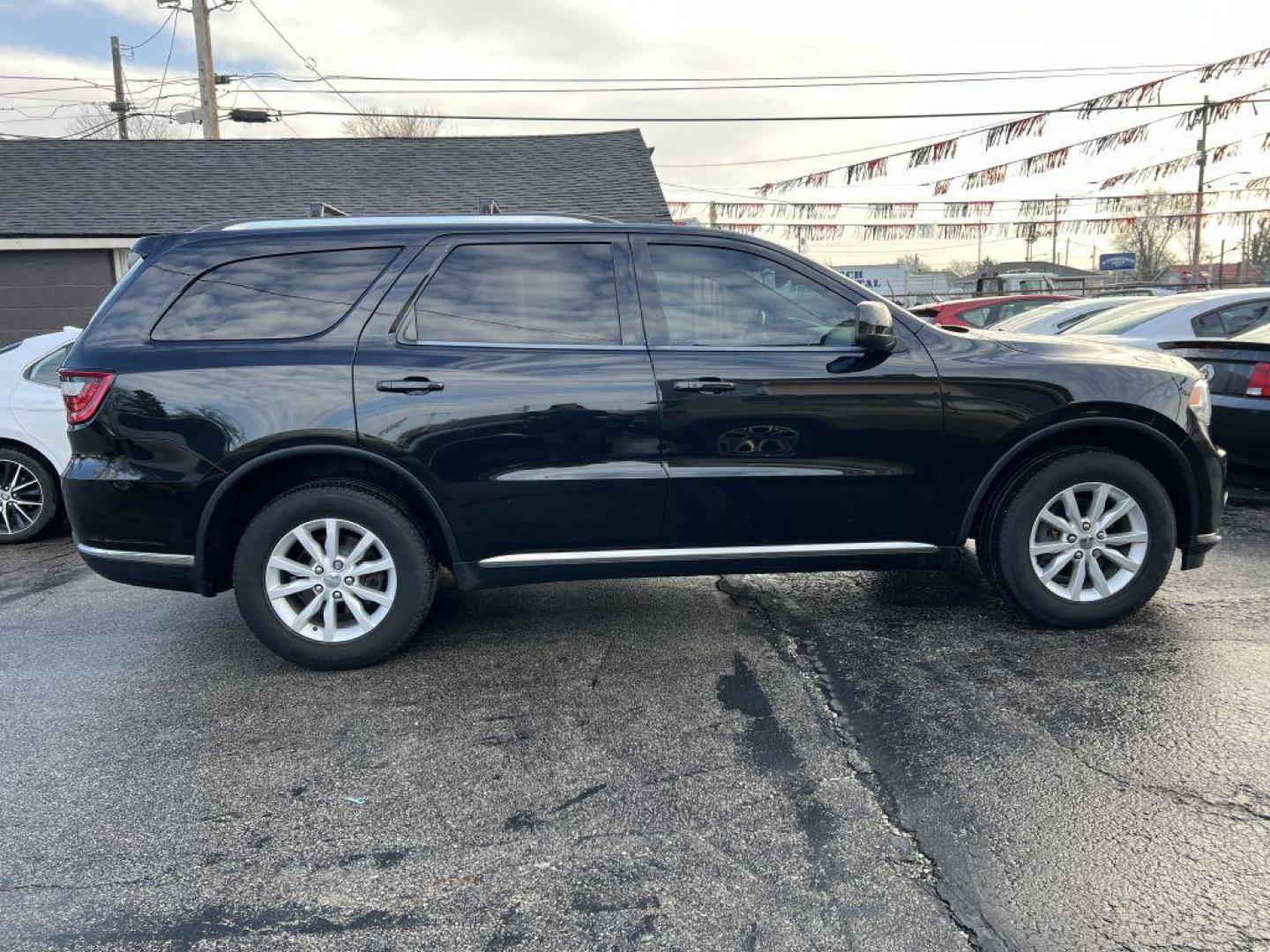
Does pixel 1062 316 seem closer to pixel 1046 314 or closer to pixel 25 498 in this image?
pixel 1046 314

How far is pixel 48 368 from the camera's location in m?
6.59

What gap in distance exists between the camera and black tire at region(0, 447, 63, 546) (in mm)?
6398

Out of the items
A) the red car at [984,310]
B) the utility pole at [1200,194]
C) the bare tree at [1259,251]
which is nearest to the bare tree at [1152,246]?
the bare tree at [1259,251]

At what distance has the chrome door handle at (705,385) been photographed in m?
3.79

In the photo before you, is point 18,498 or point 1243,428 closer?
point 1243,428

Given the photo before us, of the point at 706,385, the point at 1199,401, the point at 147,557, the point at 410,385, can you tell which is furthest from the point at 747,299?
the point at 147,557

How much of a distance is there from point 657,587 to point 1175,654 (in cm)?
247

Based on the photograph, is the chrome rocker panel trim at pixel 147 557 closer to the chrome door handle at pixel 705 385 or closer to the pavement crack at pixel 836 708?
the chrome door handle at pixel 705 385

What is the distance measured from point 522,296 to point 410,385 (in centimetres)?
63

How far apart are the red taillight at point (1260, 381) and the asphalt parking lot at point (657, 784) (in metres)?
2.07

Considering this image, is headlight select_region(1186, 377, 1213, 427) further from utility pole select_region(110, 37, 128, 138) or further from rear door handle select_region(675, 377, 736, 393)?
utility pole select_region(110, 37, 128, 138)

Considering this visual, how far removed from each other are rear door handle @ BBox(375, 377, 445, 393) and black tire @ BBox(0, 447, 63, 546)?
13.9 feet

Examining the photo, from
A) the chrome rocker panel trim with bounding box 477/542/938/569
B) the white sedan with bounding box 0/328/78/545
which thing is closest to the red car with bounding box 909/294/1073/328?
the chrome rocker panel trim with bounding box 477/542/938/569

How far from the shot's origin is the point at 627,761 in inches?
119
